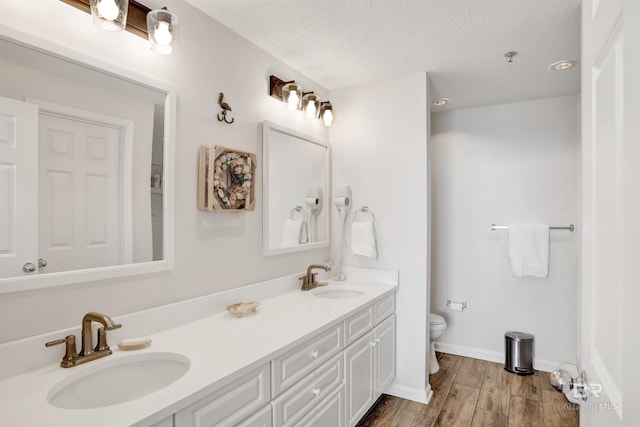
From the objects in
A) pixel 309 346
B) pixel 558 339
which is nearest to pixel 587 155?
pixel 309 346

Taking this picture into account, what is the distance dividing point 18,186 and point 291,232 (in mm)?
1561

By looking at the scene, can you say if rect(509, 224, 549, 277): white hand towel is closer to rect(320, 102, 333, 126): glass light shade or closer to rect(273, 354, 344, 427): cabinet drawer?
rect(320, 102, 333, 126): glass light shade

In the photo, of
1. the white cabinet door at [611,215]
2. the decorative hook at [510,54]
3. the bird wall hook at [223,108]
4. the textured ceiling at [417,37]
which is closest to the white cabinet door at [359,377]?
the white cabinet door at [611,215]

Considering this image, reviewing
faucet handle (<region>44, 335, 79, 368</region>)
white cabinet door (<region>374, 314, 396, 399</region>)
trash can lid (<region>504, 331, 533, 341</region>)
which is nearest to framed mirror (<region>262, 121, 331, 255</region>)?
white cabinet door (<region>374, 314, 396, 399</region>)

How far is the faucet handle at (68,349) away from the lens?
47.9 inches

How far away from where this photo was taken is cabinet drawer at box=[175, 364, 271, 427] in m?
1.09

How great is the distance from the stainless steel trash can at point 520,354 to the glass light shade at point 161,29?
331 centimetres

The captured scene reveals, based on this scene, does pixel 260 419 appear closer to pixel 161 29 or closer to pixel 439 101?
pixel 161 29

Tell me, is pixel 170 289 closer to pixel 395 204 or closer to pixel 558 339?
pixel 395 204

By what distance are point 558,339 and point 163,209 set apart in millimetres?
3327

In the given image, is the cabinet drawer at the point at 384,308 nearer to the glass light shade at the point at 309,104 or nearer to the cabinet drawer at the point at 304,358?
the cabinet drawer at the point at 304,358

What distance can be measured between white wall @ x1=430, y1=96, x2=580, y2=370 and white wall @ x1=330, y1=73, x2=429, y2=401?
3.49 feet

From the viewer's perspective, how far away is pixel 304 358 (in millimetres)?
1585

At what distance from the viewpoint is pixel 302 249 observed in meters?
2.57
